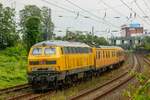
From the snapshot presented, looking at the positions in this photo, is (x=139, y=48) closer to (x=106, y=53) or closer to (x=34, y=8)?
(x=34, y=8)

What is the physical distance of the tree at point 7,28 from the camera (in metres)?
74.2

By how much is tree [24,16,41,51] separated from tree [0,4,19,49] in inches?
156

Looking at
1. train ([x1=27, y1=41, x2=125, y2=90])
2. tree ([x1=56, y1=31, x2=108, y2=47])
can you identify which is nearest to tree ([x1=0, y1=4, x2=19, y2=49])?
tree ([x1=56, y1=31, x2=108, y2=47])

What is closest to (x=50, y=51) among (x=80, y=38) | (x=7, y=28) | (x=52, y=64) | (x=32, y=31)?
(x=52, y=64)

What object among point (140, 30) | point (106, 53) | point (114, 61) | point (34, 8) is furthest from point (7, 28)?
point (140, 30)

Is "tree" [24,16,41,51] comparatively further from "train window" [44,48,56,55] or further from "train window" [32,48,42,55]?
"train window" [44,48,56,55]

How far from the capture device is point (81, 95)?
853 inches

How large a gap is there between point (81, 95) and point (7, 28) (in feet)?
192

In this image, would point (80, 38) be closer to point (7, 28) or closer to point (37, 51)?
point (7, 28)

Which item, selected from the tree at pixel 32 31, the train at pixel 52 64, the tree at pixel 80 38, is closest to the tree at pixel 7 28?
the tree at pixel 32 31

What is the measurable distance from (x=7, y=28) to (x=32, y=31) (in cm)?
967

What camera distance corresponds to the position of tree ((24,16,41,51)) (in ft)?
227

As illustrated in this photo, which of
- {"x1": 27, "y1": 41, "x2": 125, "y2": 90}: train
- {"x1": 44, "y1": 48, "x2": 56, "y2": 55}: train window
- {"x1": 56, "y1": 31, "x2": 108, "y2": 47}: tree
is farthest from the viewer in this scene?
{"x1": 56, "y1": 31, "x2": 108, "y2": 47}: tree

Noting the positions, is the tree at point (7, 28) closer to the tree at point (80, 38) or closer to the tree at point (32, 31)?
the tree at point (32, 31)
